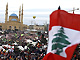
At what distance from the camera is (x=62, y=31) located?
5180 millimetres

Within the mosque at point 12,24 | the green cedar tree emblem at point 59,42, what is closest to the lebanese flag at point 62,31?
the green cedar tree emblem at point 59,42

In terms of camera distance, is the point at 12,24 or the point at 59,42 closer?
the point at 59,42

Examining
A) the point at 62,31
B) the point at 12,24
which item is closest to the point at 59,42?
the point at 62,31

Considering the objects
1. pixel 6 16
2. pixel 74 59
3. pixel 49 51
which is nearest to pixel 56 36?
pixel 49 51

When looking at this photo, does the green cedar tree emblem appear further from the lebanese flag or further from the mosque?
the mosque

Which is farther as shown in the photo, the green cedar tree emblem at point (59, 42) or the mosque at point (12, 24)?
the mosque at point (12, 24)

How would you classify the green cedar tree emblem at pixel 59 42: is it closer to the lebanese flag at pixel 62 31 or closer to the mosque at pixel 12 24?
the lebanese flag at pixel 62 31

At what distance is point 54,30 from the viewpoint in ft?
17.2

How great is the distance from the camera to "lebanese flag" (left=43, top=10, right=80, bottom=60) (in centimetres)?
496

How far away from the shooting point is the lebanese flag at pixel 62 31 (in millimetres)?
4961

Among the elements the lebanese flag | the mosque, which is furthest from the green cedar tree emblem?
the mosque

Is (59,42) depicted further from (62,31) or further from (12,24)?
(12,24)

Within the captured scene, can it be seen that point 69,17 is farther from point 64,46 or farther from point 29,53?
point 29,53

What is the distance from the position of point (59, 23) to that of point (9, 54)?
633 cm
